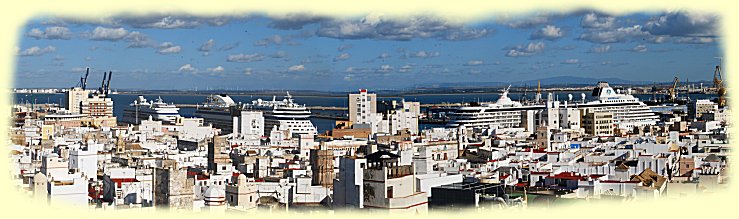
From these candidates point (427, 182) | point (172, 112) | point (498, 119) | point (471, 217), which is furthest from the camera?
point (172, 112)

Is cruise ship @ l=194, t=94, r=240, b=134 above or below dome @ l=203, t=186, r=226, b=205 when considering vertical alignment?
above

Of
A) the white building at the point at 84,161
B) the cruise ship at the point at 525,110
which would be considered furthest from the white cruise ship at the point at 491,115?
the white building at the point at 84,161

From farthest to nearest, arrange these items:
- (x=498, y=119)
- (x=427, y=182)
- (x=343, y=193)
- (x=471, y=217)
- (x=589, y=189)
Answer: (x=498, y=119) < (x=589, y=189) < (x=427, y=182) < (x=343, y=193) < (x=471, y=217)

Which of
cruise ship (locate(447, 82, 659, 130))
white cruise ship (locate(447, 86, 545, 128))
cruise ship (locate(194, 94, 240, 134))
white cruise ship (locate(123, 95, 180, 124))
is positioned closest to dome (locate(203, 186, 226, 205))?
cruise ship (locate(447, 82, 659, 130))

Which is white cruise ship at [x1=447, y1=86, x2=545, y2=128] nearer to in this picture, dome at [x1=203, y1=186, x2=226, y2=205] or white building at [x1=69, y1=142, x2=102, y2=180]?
white building at [x1=69, y1=142, x2=102, y2=180]

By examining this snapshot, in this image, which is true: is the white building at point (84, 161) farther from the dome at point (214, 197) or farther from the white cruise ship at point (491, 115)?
the white cruise ship at point (491, 115)

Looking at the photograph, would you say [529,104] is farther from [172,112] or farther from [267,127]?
[172,112]

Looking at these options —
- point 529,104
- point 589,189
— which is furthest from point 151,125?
point 589,189
